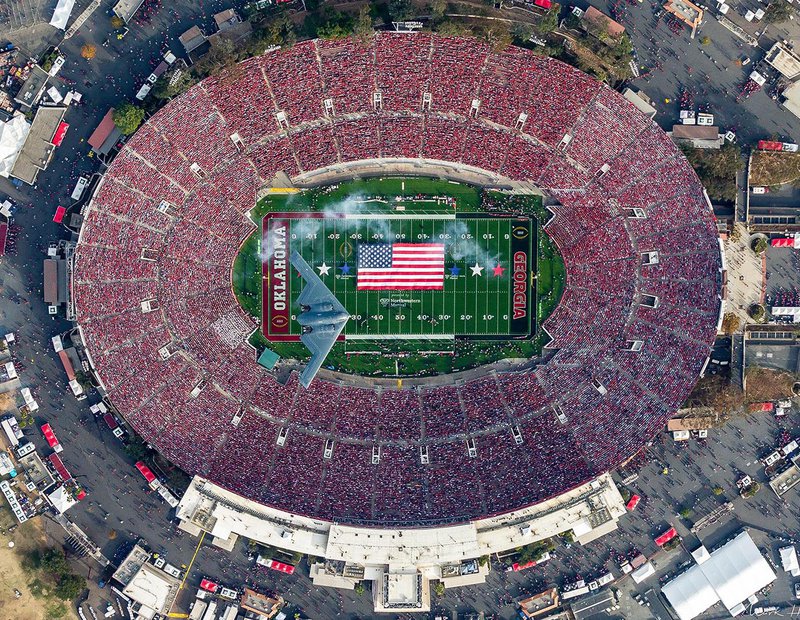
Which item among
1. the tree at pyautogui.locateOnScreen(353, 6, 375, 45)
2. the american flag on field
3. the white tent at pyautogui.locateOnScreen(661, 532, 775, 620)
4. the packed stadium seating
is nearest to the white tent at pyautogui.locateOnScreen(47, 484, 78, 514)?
the packed stadium seating

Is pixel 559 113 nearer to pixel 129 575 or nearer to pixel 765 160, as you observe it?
pixel 765 160

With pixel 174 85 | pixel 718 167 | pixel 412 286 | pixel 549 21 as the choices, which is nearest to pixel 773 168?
pixel 718 167

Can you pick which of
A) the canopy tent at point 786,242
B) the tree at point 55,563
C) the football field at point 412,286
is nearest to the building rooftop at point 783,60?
the canopy tent at point 786,242

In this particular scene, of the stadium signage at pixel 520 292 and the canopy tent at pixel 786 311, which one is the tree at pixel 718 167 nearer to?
the canopy tent at pixel 786 311

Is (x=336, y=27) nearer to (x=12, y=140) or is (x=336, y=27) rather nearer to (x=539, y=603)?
Result: (x=12, y=140)

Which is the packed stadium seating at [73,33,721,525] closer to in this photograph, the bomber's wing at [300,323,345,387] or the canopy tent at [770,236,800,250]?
the bomber's wing at [300,323,345,387]

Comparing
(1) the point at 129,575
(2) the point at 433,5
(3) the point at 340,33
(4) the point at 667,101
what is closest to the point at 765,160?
(4) the point at 667,101

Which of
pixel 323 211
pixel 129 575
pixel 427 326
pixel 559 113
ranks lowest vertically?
pixel 129 575
